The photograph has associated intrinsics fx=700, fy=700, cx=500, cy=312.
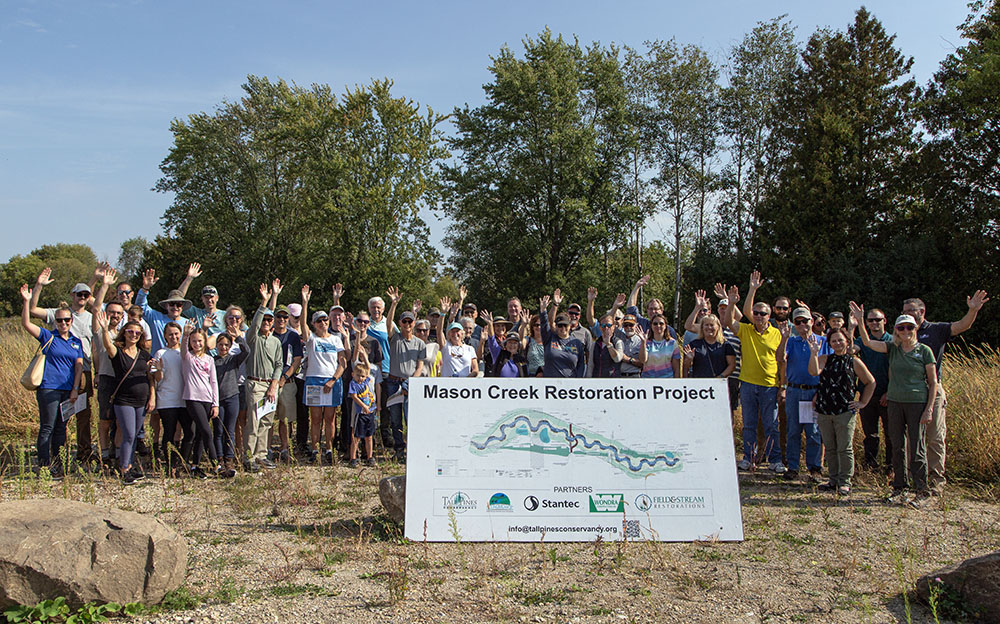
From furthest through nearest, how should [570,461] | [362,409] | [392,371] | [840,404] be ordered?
[392,371], [362,409], [840,404], [570,461]

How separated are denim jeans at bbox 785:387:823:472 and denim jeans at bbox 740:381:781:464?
16 cm

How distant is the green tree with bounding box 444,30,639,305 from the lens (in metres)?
33.3

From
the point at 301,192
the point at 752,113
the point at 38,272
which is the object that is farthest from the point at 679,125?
the point at 38,272

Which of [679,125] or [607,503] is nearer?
[607,503]

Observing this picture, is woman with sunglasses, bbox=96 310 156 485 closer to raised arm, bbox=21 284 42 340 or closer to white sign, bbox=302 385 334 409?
raised arm, bbox=21 284 42 340

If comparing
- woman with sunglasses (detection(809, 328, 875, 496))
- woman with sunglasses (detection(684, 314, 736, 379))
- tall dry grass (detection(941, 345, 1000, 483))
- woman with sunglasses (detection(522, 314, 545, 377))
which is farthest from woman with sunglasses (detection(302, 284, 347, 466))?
tall dry grass (detection(941, 345, 1000, 483))

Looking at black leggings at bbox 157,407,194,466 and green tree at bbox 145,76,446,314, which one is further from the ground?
green tree at bbox 145,76,446,314

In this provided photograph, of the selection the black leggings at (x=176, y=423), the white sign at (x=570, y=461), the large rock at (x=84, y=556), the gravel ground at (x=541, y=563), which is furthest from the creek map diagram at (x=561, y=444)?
the black leggings at (x=176, y=423)

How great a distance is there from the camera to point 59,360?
7660 mm

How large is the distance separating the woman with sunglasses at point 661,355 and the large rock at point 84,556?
17.8ft

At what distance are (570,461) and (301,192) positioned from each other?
3949cm

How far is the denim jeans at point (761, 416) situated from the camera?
796 cm

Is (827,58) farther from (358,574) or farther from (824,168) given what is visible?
(358,574)

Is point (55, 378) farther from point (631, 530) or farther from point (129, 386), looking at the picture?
point (631, 530)
